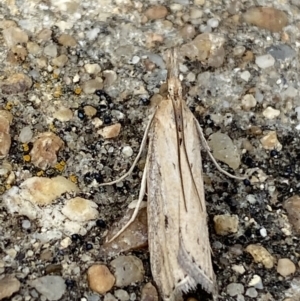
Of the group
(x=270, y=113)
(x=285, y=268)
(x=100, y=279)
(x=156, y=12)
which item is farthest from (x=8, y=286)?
(x=156, y=12)

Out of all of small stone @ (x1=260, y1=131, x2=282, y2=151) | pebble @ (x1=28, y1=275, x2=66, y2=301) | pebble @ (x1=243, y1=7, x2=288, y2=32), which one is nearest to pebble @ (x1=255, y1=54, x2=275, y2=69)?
pebble @ (x1=243, y1=7, x2=288, y2=32)

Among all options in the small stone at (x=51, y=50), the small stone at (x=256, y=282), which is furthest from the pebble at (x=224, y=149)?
the small stone at (x=51, y=50)

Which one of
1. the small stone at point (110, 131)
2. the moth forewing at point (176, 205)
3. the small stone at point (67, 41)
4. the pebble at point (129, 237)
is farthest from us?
the small stone at point (67, 41)

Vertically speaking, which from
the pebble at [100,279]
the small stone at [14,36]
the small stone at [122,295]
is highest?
the small stone at [14,36]

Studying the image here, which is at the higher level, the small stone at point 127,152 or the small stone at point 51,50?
the small stone at point 51,50

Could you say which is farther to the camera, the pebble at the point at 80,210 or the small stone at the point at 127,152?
the small stone at the point at 127,152

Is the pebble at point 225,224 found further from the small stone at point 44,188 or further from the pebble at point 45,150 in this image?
the pebble at point 45,150
